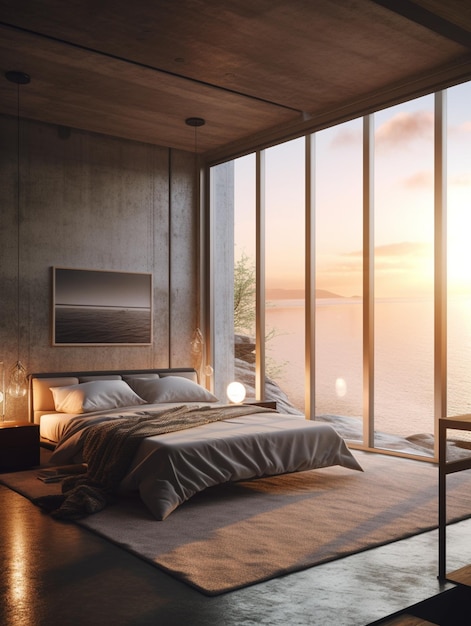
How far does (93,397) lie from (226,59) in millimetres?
3224

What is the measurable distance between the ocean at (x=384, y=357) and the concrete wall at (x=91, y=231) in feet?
4.40

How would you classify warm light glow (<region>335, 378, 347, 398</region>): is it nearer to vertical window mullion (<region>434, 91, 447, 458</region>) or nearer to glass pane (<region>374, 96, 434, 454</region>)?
glass pane (<region>374, 96, 434, 454</region>)

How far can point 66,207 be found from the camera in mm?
7008

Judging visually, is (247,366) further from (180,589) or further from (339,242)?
(180,589)

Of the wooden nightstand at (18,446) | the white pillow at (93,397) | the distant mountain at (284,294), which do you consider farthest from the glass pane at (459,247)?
the wooden nightstand at (18,446)

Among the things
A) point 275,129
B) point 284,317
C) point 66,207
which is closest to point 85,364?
point 66,207

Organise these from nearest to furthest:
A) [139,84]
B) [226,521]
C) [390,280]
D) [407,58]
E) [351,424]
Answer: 1. [226,521]
2. [407,58]
3. [139,84]
4. [390,280]
5. [351,424]

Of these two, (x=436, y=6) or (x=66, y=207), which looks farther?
(x=66, y=207)

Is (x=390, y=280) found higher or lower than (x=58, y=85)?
lower

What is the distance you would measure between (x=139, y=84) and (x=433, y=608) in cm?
485

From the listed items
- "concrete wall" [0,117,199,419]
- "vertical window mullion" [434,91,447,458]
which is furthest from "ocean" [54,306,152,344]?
"vertical window mullion" [434,91,447,458]

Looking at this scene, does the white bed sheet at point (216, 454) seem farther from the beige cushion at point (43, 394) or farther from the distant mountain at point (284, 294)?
the distant mountain at point (284, 294)

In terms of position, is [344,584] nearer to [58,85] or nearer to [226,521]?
[226,521]

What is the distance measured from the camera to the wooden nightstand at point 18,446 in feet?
Result: 17.5
